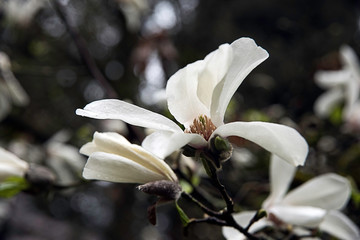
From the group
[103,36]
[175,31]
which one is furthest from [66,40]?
[175,31]

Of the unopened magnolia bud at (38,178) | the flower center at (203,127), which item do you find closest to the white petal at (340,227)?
the flower center at (203,127)

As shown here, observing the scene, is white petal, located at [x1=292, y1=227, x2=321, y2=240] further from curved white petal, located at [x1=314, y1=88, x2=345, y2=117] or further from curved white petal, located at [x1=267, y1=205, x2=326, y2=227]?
curved white petal, located at [x1=314, y1=88, x2=345, y2=117]

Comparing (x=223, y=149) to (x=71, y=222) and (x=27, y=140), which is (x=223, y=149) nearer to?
(x=27, y=140)

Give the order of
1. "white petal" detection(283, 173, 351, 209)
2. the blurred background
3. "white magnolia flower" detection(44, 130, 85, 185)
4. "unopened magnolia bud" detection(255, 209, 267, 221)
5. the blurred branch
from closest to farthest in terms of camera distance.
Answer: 1. "unopened magnolia bud" detection(255, 209, 267, 221)
2. "white petal" detection(283, 173, 351, 209)
3. the blurred branch
4. the blurred background
5. "white magnolia flower" detection(44, 130, 85, 185)

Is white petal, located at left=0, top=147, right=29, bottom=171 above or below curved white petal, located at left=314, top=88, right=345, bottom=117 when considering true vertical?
above

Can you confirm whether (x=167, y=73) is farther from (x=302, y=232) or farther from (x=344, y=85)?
(x=302, y=232)

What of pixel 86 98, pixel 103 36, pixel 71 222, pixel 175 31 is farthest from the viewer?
pixel 71 222

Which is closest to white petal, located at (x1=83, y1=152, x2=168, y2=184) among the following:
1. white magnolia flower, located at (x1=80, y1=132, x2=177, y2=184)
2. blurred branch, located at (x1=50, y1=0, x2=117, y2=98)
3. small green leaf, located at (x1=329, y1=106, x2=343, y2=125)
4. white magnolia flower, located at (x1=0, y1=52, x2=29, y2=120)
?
white magnolia flower, located at (x1=80, y1=132, x2=177, y2=184)

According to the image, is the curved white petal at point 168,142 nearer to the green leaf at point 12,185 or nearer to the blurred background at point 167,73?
the blurred background at point 167,73
